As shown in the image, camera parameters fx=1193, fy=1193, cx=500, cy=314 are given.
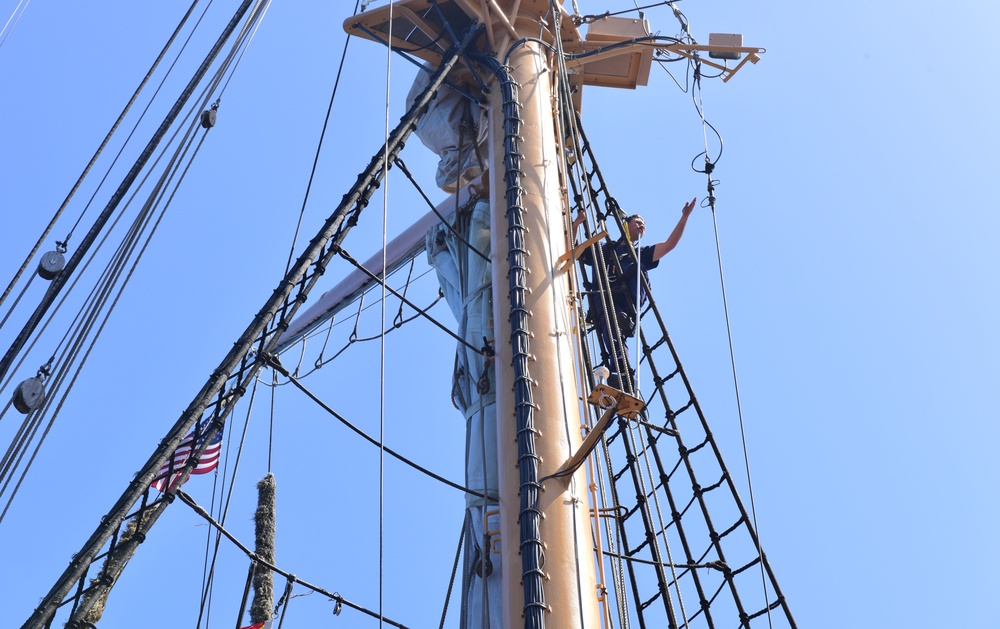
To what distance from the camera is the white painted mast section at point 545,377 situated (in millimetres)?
6051

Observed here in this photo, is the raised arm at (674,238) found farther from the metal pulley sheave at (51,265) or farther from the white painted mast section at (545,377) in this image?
the metal pulley sheave at (51,265)

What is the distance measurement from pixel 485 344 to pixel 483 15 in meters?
3.01

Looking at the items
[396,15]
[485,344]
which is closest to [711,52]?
[396,15]

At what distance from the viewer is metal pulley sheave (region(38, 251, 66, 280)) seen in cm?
612

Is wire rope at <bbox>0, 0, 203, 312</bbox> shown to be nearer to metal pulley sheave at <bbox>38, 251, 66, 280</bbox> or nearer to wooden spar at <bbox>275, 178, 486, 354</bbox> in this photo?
metal pulley sheave at <bbox>38, 251, 66, 280</bbox>

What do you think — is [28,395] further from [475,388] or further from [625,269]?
[625,269]

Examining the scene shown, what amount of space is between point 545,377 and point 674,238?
2.74 m

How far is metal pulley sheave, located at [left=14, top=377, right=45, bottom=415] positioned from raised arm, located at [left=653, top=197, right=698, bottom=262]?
16.2 feet

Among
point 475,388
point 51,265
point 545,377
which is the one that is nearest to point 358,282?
point 475,388

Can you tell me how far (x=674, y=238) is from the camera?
30.3 ft

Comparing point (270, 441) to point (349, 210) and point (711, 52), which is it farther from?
point (711, 52)

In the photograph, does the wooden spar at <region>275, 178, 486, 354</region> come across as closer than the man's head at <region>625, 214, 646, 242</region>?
No

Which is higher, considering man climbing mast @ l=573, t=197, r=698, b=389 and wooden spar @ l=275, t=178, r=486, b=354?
wooden spar @ l=275, t=178, r=486, b=354

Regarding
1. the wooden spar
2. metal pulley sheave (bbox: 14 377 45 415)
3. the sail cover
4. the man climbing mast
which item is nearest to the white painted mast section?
the sail cover
